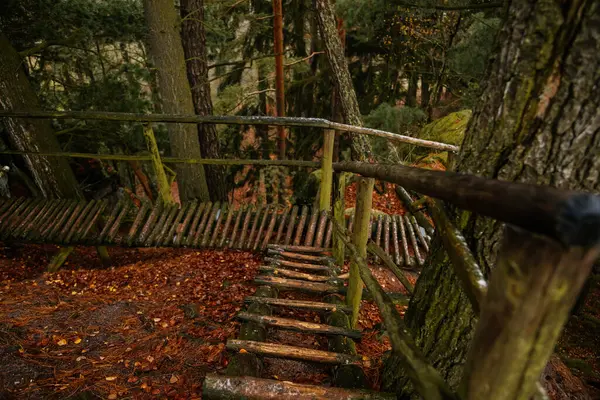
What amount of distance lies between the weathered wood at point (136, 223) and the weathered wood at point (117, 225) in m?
0.18

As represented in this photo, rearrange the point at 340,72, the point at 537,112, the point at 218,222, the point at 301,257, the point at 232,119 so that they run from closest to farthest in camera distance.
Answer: the point at 537,112 < the point at 301,257 < the point at 232,119 < the point at 218,222 < the point at 340,72

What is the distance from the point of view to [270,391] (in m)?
1.61

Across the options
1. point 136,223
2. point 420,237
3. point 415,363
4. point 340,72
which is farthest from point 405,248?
point 340,72

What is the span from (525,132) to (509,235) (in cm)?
55

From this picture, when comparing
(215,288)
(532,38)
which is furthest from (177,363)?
(532,38)

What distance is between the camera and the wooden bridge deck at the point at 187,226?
4.43 m

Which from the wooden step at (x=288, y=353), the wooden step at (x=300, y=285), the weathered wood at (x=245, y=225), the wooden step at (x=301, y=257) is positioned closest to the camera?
the wooden step at (x=288, y=353)

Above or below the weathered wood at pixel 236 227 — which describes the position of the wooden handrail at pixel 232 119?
above

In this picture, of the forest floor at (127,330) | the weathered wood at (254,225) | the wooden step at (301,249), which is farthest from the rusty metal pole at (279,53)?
the forest floor at (127,330)

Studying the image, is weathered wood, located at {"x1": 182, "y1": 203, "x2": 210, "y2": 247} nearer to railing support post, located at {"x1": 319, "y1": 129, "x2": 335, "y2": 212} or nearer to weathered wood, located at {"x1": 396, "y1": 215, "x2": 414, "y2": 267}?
railing support post, located at {"x1": 319, "y1": 129, "x2": 335, "y2": 212}

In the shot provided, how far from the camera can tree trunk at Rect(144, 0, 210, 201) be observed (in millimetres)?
5098

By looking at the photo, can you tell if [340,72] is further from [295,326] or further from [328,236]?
[295,326]

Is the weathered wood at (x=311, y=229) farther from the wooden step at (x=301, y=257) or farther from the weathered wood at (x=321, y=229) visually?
the wooden step at (x=301, y=257)

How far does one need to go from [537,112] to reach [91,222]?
537 centimetres
